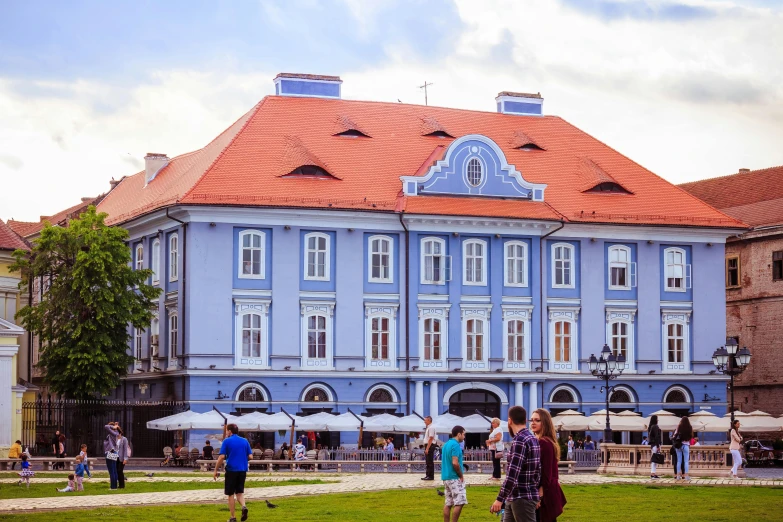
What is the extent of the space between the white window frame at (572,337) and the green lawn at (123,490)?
25889 millimetres

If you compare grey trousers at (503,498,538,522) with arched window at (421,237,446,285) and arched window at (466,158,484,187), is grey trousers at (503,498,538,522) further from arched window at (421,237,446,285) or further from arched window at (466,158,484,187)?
arched window at (466,158,484,187)

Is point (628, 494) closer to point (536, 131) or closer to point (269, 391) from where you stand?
point (269, 391)

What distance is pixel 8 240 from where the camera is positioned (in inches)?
2623

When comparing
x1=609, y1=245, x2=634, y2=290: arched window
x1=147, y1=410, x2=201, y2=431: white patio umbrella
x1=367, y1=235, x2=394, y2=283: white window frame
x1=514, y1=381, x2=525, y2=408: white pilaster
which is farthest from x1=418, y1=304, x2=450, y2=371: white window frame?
x1=147, y1=410, x2=201, y2=431: white patio umbrella

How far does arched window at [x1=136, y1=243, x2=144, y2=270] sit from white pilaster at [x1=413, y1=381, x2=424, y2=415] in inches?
526

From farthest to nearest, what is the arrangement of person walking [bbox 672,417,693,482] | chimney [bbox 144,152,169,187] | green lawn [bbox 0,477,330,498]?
1. chimney [bbox 144,152,169,187]
2. person walking [bbox 672,417,693,482]
3. green lawn [bbox 0,477,330,498]

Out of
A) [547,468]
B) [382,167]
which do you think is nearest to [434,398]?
[382,167]

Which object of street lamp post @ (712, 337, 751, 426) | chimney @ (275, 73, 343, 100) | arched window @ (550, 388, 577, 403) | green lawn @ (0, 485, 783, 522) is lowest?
green lawn @ (0, 485, 783, 522)

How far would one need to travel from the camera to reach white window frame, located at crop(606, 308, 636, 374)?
66.4 meters

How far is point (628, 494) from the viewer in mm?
35031

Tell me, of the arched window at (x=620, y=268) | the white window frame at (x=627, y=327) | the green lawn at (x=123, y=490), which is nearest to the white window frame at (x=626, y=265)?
the arched window at (x=620, y=268)

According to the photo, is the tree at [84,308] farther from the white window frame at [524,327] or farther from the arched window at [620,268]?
the arched window at [620,268]

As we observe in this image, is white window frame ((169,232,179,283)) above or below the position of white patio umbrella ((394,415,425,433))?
above

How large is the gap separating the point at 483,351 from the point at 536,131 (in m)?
13.1
